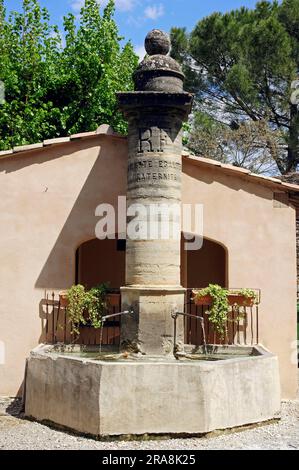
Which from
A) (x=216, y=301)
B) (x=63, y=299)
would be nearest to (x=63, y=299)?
(x=63, y=299)

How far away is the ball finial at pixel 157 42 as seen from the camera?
8414mm

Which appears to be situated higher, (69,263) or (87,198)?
(87,198)

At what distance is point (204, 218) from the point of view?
9.07 m

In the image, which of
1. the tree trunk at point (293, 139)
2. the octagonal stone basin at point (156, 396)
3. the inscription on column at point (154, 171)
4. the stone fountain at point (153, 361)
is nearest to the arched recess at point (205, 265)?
the stone fountain at point (153, 361)

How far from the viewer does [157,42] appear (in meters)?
8.41

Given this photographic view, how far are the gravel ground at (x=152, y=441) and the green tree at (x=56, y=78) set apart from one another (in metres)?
8.86

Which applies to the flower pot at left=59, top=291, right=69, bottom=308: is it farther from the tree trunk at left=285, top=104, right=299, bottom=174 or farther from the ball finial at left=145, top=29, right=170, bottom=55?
the tree trunk at left=285, top=104, right=299, bottom=174

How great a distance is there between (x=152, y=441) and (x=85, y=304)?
8.78 ft

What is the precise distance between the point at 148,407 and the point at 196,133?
16222mm

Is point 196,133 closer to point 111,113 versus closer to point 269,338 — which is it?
point 111,113

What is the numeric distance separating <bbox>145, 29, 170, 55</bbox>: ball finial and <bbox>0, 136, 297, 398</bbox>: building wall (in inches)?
60.6

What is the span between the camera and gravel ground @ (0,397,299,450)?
19.9ft

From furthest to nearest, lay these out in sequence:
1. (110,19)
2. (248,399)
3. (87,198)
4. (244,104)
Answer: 1. (244,104)
2. (110,19)
3. (87,198)
4. (248,399)
